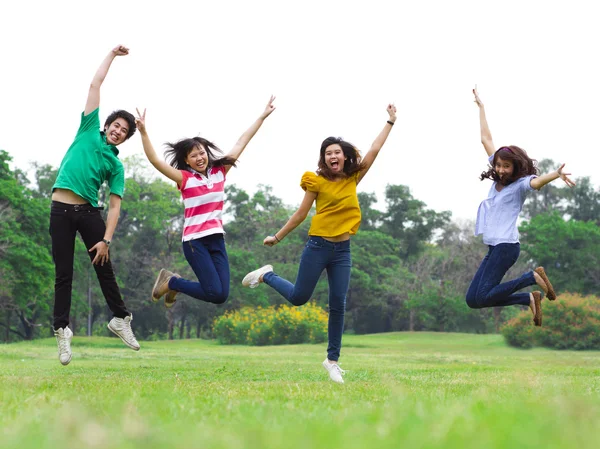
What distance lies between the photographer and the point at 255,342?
32.7 metres

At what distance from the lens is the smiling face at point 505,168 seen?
834 centimetres

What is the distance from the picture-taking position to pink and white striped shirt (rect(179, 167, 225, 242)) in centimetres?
801

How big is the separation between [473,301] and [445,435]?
6126 millimetres

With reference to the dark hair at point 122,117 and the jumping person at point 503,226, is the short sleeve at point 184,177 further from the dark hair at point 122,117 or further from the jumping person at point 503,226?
the jumping person at point 503,226

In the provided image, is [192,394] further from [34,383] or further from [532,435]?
[532,435]

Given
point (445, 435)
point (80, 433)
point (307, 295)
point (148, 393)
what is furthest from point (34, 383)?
point (445, 435)

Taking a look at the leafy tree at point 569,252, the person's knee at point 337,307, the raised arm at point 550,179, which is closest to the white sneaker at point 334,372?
the person's knee at point 337,307

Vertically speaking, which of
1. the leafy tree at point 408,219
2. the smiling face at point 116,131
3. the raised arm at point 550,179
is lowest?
the raised arm at point 550,179

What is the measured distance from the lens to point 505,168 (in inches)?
329

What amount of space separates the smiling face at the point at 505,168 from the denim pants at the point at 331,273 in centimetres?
203

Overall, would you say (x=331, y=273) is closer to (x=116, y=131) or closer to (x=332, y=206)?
(x=332, y=206)

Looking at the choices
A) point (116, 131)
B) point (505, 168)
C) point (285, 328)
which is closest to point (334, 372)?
point (505, 168)

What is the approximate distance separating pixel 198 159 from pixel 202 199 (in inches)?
19.0

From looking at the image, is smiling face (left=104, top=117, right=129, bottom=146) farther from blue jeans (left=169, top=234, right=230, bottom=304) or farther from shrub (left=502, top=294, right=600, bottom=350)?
shrub (left=502, top=294, right=600, bottom=350)
